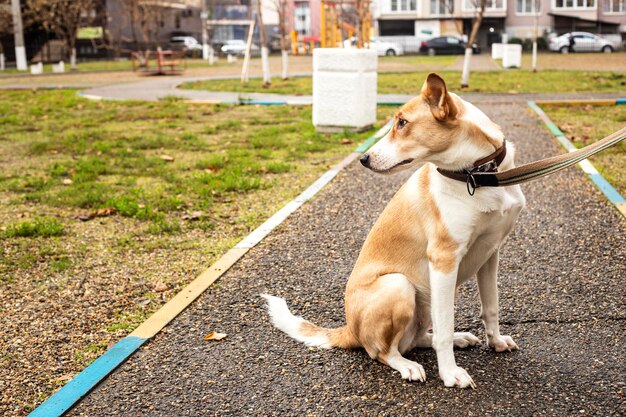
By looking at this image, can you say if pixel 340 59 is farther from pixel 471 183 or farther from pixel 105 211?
pixel 471 183

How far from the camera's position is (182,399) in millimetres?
3625

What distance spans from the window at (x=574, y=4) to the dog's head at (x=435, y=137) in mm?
66525

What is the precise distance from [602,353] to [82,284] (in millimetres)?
3423

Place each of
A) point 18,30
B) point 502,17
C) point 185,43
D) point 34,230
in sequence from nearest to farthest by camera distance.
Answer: point 34,230
point 18,30
point 185,43
point 502,17

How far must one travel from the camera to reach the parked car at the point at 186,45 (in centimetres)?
5862

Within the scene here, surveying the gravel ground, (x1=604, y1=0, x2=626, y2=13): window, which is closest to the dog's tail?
the gravel ground

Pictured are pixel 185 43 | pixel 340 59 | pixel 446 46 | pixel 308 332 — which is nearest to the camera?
pixel 308 332

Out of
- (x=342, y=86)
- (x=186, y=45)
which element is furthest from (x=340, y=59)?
(x=186, y=45)

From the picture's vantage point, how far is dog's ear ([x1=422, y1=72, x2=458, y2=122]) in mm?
3361

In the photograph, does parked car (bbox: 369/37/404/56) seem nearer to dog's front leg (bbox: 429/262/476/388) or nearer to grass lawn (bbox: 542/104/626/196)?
grass lawn (bbox: 542/104/626/196)

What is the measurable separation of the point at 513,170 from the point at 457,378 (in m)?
1.01

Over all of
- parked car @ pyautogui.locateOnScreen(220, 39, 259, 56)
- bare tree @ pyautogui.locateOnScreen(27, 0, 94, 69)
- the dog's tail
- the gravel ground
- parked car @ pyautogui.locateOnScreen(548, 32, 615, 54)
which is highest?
bare tree @ pyautogui.locateOnScreen(27, 0, 94, 69)

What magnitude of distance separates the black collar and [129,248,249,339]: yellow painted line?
1.97 m

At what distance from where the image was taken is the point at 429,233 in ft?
12.0
